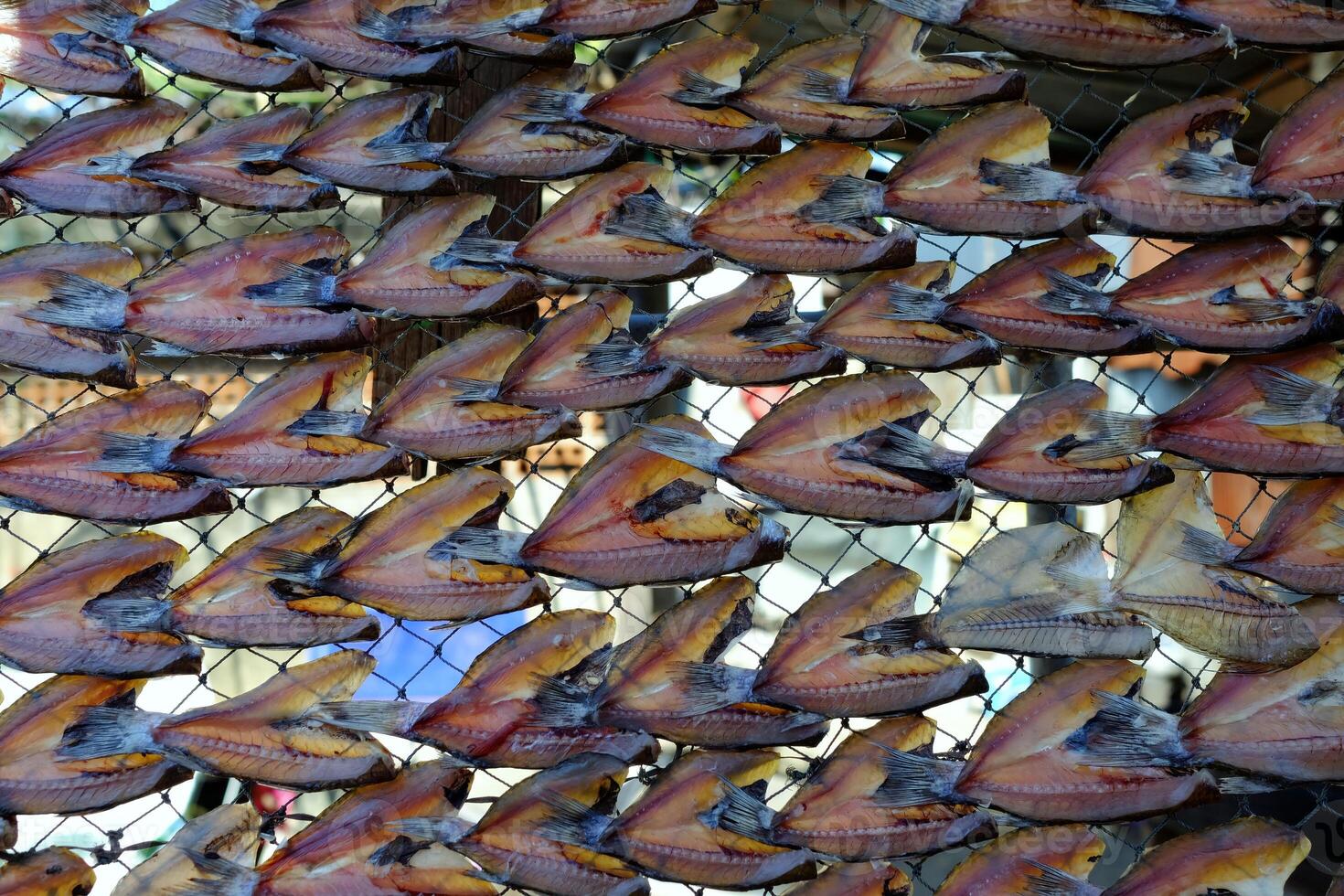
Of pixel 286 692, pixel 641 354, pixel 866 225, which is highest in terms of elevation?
pixel 866 225

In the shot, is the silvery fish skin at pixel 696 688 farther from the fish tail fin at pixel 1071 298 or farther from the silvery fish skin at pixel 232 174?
the silvery fish skin at pixel 232 174

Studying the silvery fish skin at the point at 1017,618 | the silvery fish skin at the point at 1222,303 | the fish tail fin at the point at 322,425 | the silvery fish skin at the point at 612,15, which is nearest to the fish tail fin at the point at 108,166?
the fish tail fin at the point at 322,425

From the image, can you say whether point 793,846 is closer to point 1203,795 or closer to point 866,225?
point 1203,795

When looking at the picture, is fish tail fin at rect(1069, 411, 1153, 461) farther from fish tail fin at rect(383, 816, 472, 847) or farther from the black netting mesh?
fish tail fin at rect(383, 816, 472, 847)

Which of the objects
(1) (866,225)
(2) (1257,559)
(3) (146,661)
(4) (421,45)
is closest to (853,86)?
(1) (866,225)

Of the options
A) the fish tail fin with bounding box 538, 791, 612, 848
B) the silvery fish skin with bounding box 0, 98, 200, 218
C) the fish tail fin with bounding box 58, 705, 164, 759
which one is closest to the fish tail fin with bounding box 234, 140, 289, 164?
the silvery fish skin with bounding box 0, 98, 200, 218

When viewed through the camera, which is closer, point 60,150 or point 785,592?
point 60,150

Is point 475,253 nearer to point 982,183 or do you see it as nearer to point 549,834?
point 982,183

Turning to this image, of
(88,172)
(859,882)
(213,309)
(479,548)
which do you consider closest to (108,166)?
(88,172)
